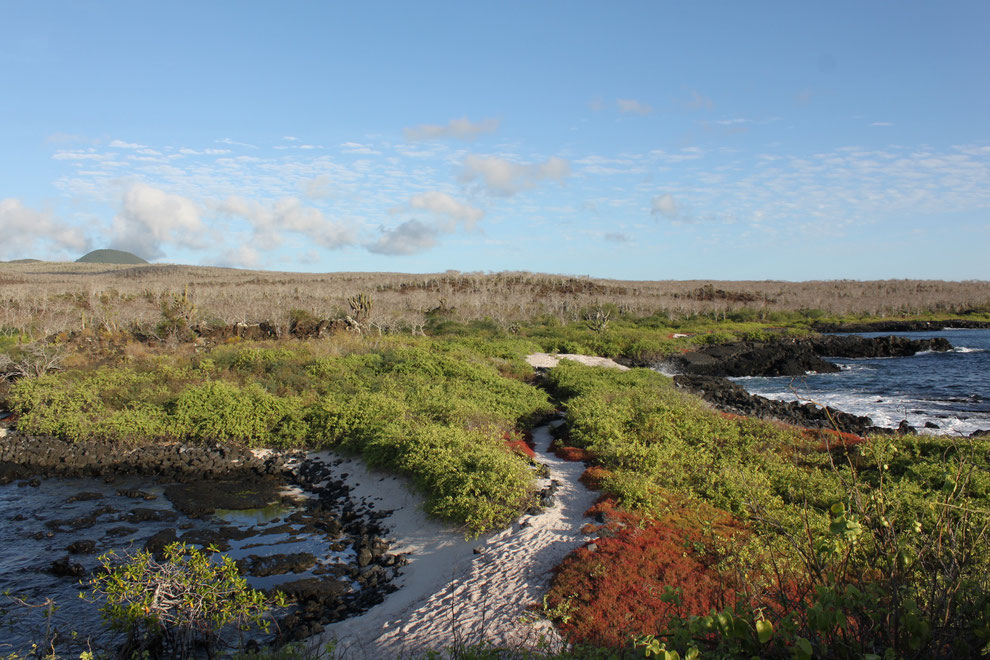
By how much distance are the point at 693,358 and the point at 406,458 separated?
1073 inches

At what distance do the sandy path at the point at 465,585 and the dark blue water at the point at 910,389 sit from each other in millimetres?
14626

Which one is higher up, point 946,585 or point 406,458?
point 946,585

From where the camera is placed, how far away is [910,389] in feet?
93.4

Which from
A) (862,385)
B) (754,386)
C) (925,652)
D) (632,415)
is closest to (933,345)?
(862,385)

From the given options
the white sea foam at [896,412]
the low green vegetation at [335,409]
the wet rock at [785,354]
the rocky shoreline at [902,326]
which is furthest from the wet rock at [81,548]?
the rocky shoreline at [902,326]

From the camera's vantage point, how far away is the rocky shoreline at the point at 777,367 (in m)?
22.1

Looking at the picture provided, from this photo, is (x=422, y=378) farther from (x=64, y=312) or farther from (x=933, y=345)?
(x=933, y=345)

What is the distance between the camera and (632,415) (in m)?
16.9

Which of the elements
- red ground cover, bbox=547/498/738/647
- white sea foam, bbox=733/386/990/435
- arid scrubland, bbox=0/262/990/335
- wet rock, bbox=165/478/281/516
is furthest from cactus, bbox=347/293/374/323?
red ground cover, bbox=547/498/738/647

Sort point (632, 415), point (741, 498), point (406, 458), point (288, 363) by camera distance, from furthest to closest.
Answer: point (288, 363)
point (632, 415)
point (406, 458)
point (741, 498)

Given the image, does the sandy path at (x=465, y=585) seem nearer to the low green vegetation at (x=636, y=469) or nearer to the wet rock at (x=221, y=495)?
the low green vegetation at (x=636, y=469)

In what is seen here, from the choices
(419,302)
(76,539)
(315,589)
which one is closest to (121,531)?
(76,539)

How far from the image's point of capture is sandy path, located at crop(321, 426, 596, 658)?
7.62 meters

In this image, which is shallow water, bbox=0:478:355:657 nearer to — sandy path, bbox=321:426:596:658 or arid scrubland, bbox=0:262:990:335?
sandy path, bbox=321:426:596:658
